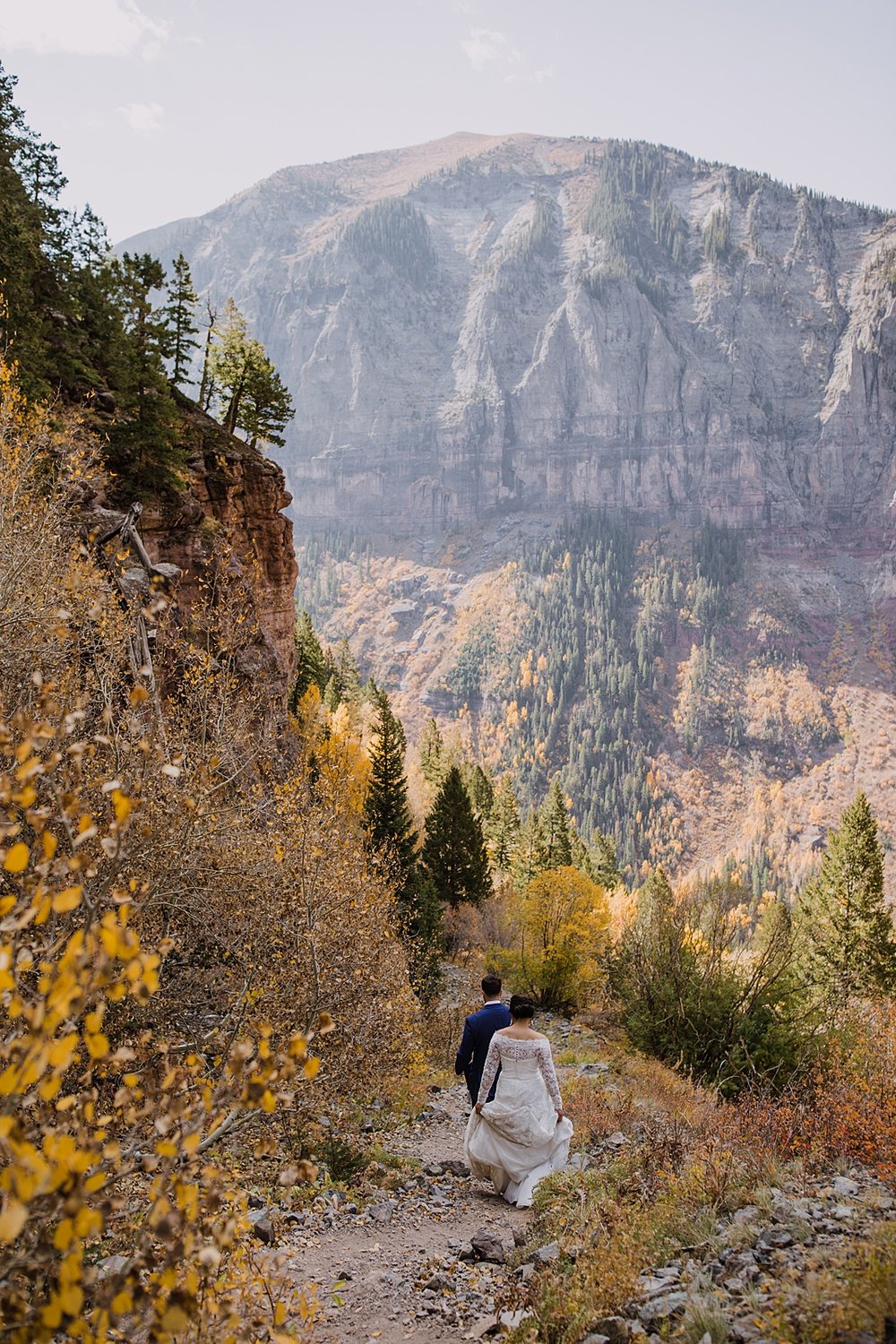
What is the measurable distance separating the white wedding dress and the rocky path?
0.41 meters

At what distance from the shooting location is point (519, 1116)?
785 cm

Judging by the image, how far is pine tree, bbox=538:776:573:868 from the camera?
154 ft

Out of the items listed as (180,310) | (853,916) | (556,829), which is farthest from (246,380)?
(853,916)

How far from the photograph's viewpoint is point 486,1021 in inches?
345

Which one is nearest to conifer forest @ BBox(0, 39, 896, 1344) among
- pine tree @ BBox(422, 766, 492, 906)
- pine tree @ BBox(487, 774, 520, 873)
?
pine tree @ BBox(422, 766, 492, 906)

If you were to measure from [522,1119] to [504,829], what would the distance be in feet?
155

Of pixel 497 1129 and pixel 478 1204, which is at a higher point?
pixel 497 1129

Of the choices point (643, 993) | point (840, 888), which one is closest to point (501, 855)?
point (840, 888)

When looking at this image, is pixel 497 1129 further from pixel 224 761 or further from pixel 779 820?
pixel 779 820

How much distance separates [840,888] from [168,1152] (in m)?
36.8

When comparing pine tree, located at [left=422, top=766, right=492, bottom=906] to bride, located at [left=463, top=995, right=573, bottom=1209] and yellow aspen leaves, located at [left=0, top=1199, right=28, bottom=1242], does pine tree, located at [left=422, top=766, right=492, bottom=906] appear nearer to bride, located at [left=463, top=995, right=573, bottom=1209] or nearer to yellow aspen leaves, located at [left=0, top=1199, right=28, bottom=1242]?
bride, located at [left=463, top=995, right=573, bottom=1209]

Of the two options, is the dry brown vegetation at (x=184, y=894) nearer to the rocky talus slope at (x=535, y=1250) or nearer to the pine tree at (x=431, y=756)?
the rocky talus slope at (x=535, y=1250)

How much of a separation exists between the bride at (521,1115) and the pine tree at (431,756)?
4504 cm

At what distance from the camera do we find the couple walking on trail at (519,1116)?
311 inches
